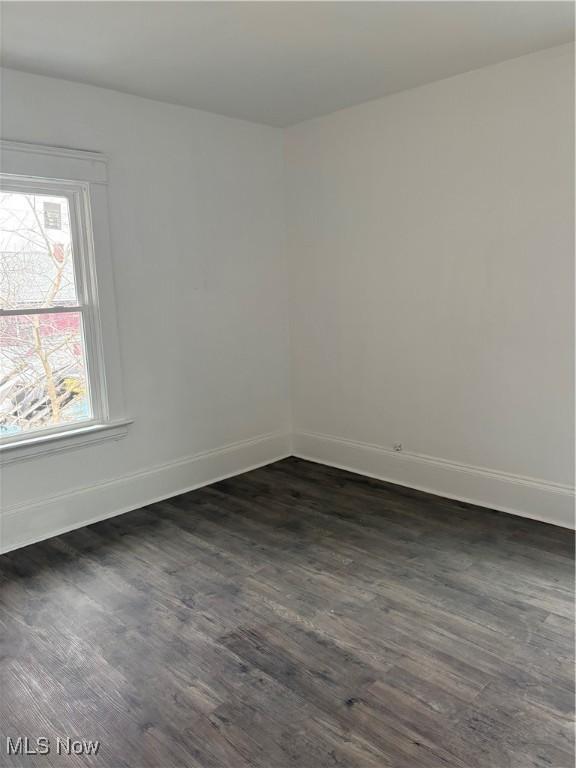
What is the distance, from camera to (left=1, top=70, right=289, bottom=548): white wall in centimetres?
332

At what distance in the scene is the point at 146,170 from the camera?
3646 millimetres

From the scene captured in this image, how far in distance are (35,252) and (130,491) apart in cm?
156

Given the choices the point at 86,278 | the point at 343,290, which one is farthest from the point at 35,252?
the point at 343,290

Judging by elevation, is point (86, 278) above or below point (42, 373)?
above

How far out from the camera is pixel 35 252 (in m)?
3.24

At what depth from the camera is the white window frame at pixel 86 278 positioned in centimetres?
314

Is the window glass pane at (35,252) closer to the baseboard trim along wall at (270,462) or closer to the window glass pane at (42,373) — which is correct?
the window glass pane at (42,373)

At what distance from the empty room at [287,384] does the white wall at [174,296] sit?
0.02 metres

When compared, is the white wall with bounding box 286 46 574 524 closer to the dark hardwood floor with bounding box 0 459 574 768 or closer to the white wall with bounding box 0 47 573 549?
the white wall with bounding box 0 47 573 549

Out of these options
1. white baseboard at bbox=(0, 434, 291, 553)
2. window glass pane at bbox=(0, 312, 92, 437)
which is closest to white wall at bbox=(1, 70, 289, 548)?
white baseboard at bbox=(0, 434, 291, 553)

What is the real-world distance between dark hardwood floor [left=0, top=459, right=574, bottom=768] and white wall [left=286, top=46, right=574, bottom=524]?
1.72ft

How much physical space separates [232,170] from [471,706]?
3506 millimetres

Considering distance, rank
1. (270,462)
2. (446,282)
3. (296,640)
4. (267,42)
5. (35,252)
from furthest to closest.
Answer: (270,462), (446,282), (35,252), (267,42), (296,640)

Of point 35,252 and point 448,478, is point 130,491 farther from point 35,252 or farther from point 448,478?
point 448,478
